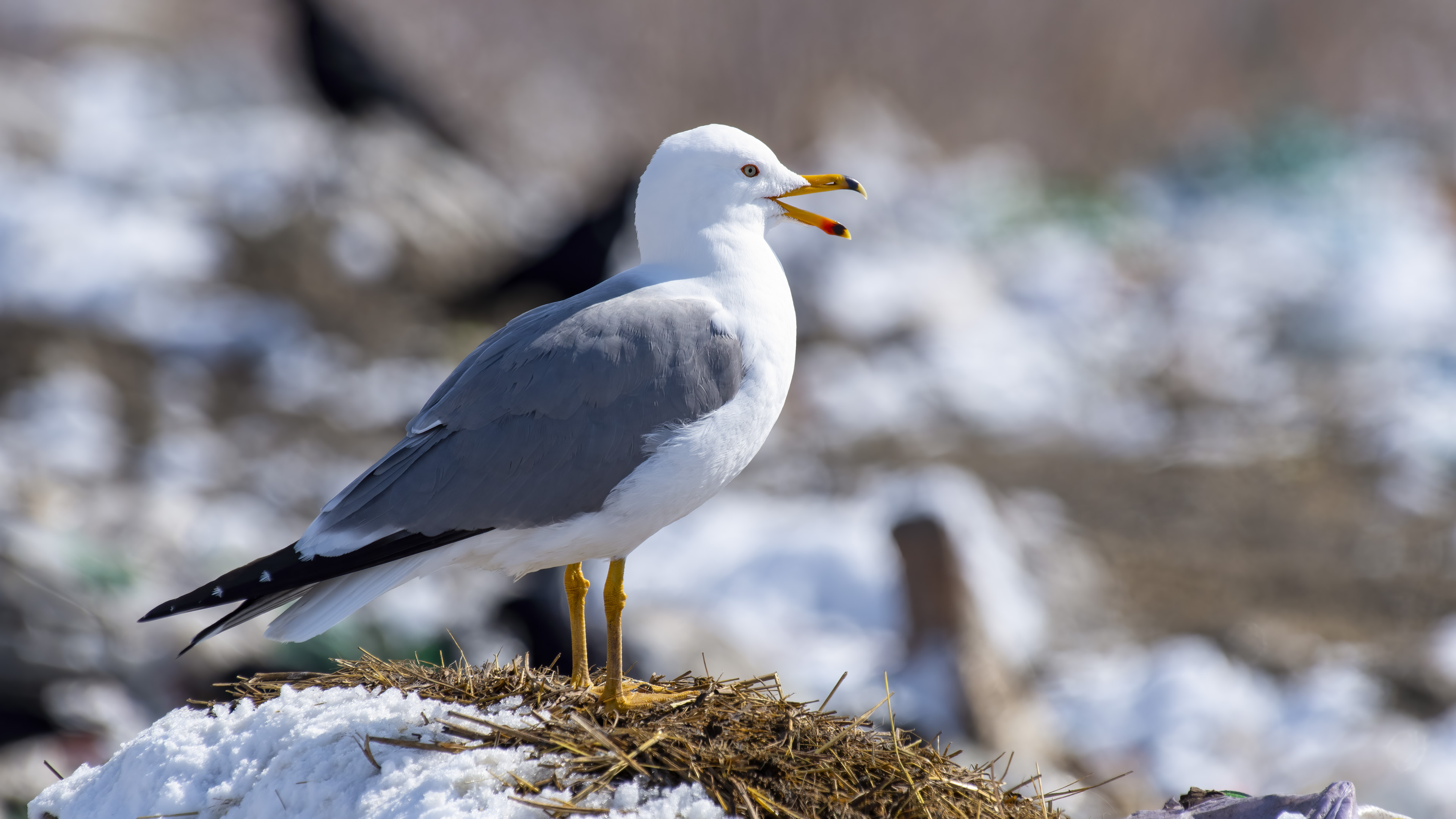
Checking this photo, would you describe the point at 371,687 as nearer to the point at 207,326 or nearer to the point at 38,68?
the point at 207,326

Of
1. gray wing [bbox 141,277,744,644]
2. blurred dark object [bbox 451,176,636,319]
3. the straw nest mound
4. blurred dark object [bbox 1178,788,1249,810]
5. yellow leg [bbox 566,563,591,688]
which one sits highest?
blurred dark object [bbox 451,176,636,319]

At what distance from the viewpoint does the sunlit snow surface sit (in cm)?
224

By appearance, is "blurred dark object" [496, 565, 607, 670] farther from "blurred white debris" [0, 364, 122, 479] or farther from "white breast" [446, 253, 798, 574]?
"blurred white debris" [0, 364, 122, 479]

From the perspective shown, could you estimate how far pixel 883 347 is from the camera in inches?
409

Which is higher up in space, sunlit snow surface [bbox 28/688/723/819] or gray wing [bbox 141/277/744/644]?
gray wing [bbox 141/277/744/644]

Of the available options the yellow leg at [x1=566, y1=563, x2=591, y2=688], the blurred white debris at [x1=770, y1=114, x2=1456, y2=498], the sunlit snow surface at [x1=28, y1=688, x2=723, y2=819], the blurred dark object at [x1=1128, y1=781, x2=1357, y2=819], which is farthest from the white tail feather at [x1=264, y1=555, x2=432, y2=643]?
the blurred white debris at [x1=770, y1=114, x2=1456, y2=498]

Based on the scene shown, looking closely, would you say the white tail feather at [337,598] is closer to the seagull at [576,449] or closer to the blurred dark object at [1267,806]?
the seagull at [576,449]

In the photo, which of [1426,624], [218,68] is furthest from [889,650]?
[218,68]

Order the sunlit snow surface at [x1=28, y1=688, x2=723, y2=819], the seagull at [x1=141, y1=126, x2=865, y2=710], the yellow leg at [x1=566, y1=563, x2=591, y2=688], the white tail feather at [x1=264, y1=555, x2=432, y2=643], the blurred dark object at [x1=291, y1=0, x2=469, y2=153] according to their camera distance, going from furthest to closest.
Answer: the blurred dark object at [x1=291, y1=0, x2=469, y2=153] < the yellow leg at [x1=566, y1=563, x2=591, y2=688] < the seagull at [x1=141, y1=126, x2=865, y2=710] < the white tail feather at [x1=264, y1=555, x2=432, y2=643] < the sunlit snow surface at [x1=28, y1=688, x2=723, y2=819]

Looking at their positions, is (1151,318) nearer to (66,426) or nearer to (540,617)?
(540,617)

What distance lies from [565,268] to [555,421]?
322 inches

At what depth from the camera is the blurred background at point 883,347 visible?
5648 mm

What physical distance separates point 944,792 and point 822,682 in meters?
3.64

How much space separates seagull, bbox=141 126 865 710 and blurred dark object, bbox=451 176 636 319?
306 inches
